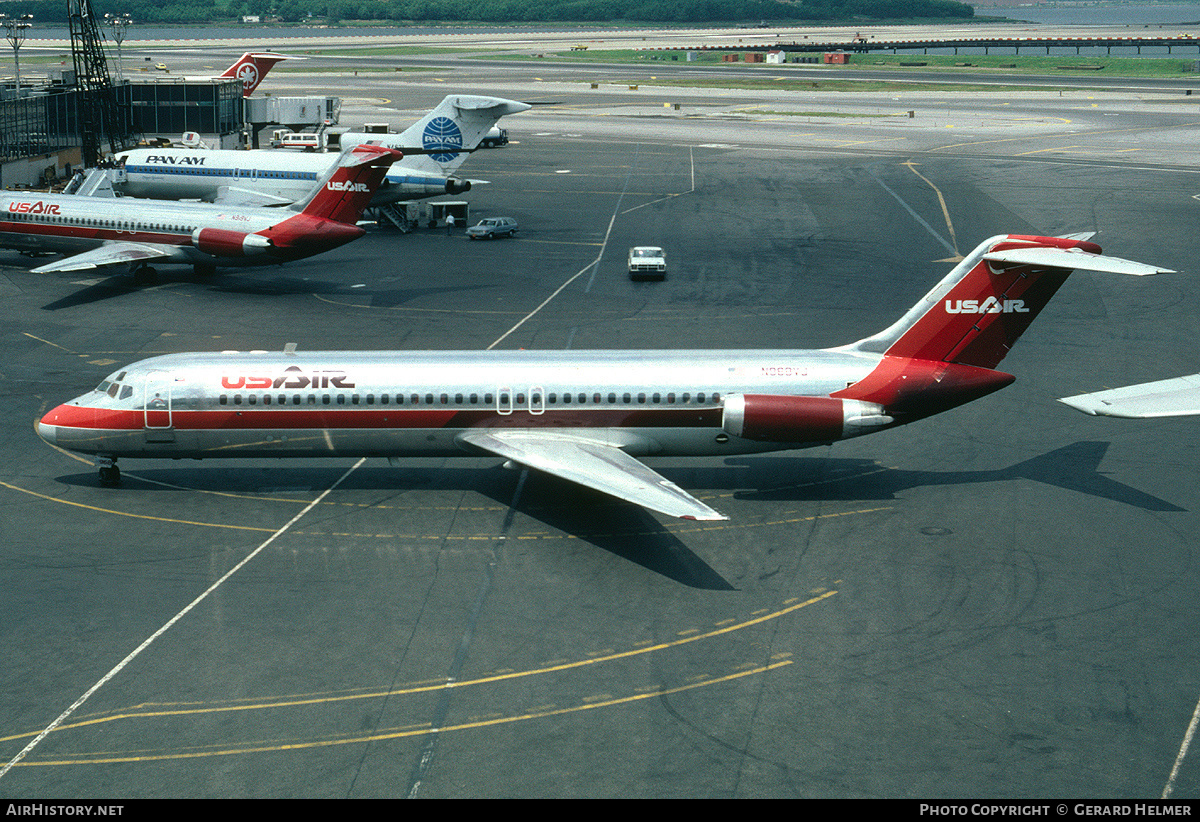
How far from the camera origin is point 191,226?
55.6 meters

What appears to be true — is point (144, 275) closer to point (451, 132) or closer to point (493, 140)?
point (451, 132)

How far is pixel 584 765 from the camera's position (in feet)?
62.2

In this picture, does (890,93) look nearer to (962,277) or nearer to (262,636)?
(962,277)

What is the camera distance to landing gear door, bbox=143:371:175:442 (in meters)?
30.3

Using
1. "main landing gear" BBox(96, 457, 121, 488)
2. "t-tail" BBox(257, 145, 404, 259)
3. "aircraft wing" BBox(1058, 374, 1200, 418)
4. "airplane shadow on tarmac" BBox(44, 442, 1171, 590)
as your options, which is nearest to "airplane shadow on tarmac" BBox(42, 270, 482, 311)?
"t-tail" BBox(257, 145, 404, 259)

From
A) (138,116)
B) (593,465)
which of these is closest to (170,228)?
(593,465)

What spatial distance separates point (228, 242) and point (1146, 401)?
4265cm

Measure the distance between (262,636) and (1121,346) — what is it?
36.1 meters

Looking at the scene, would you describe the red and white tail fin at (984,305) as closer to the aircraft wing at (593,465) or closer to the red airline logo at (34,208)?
the aircraft wing at (593,465)

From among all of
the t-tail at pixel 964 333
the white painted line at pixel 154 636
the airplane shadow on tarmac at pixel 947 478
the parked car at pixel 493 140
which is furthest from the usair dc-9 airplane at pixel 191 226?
the parked car at pixel 493 140

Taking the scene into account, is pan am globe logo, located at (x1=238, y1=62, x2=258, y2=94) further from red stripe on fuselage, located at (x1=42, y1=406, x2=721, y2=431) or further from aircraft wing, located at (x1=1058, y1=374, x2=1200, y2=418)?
aircraft wing, located at (x1=1058, y1=374, x2=1200, y2=418)

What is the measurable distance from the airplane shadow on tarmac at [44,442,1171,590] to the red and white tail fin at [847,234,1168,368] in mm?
3936

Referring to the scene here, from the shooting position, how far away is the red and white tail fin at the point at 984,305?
29750 mm

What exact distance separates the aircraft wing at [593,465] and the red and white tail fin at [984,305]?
7967mm
